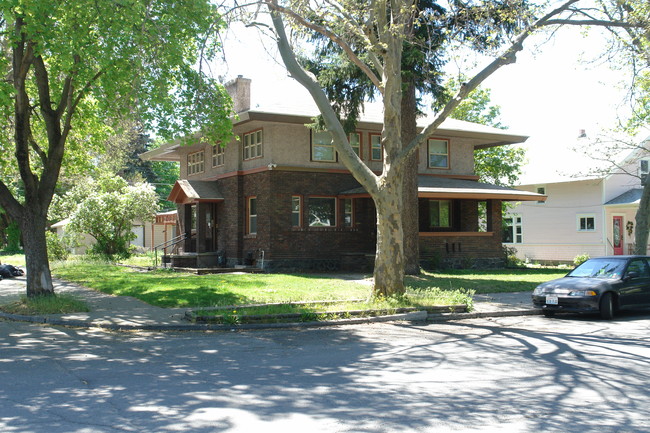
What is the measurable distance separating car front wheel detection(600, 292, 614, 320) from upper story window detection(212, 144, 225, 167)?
18605mm

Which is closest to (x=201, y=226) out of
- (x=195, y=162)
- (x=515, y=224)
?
(x=195, y=162)

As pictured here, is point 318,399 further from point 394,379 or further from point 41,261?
point 41,261

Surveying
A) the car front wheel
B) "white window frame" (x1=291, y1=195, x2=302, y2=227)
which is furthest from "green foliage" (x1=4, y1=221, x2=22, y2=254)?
the car front wheel

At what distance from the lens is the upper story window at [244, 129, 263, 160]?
24781 mm

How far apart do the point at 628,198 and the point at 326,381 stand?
2986 centimetres

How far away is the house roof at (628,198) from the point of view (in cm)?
3170

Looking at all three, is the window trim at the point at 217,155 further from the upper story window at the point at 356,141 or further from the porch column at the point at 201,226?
the upper story window at the point at 356,141

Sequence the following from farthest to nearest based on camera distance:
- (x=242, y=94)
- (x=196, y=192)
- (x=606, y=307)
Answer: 1. (x=196, y=192)
2. (x=242, y=94)
3. (x=606, y=307)

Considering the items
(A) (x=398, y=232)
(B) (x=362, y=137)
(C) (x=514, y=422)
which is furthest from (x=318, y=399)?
(B) (x=362, y=137)

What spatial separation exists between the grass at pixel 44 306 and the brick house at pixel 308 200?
1078 centimetres

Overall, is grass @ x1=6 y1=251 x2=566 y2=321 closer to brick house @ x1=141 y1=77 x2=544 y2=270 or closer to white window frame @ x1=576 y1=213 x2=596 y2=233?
brick house @ x1=141 y1=77 x2=544 y2=270

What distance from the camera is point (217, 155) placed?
1115 inches

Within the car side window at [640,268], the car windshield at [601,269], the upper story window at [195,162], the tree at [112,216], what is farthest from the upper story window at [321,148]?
the car side window at [640,268]

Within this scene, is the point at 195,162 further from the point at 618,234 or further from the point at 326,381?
the point at 326,381
